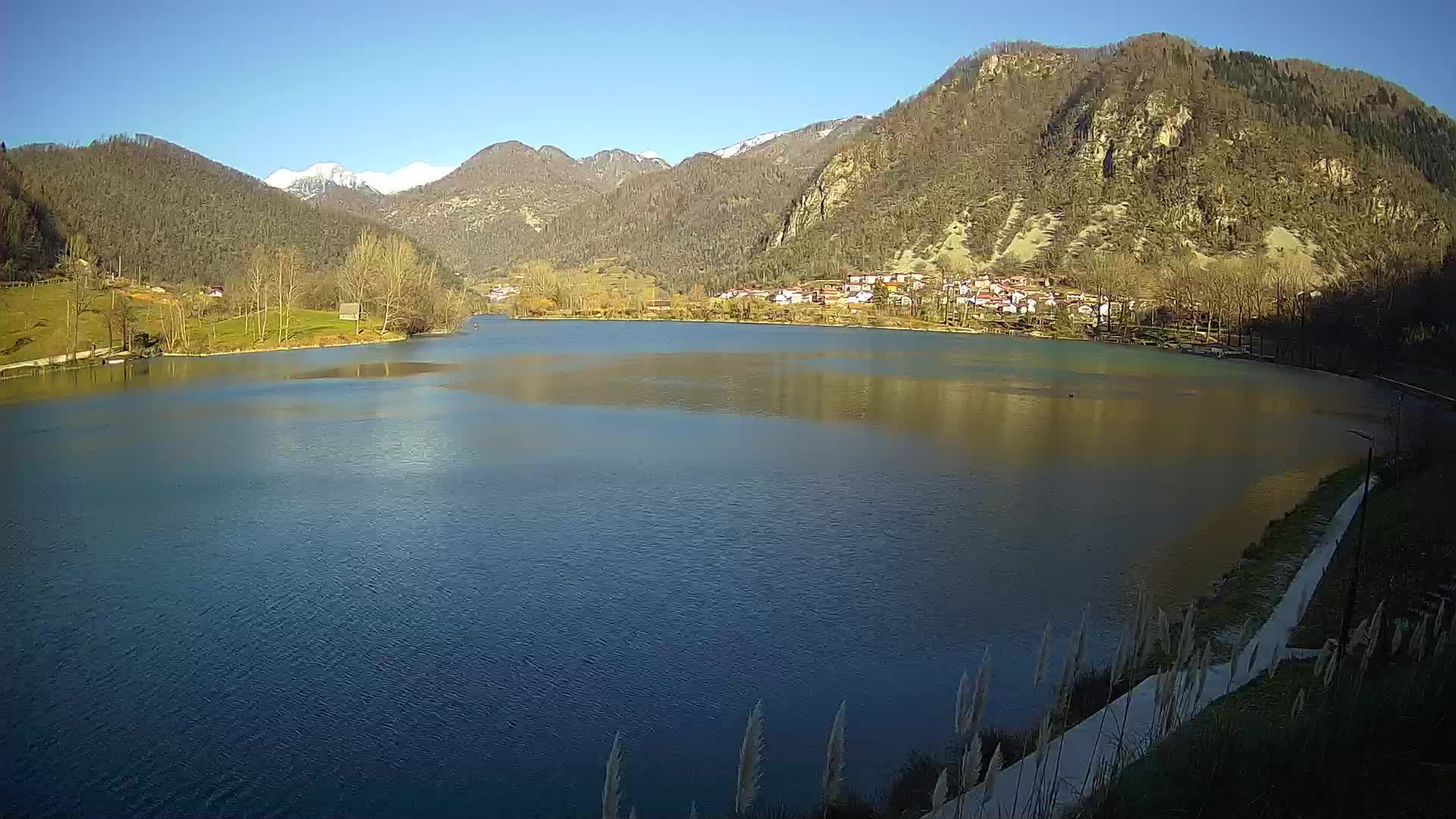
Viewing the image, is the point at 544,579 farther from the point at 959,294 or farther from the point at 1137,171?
the point at 1137,171

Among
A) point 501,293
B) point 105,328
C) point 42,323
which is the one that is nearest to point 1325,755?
point 42,323

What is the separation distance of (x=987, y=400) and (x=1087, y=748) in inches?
1068

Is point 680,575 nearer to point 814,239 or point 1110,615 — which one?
point 1110,615

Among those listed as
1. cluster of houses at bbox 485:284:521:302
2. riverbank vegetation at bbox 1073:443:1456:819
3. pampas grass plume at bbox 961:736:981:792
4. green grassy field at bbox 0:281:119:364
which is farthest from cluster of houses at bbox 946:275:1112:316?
pampas grass plume at bbox 961:736:981:792

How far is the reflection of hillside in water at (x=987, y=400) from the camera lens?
2527 centimetres

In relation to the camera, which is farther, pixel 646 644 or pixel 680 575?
pixel 680 575

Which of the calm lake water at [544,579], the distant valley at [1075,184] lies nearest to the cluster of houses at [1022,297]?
the distant valley at [1075,184]

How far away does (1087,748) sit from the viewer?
731 cm

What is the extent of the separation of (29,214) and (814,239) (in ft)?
339

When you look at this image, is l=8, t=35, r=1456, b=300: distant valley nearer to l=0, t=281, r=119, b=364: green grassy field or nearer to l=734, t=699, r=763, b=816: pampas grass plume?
l=0, t=281, r=119, b=364: green grassy field

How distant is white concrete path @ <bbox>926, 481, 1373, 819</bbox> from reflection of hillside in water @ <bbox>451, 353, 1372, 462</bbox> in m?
13.1

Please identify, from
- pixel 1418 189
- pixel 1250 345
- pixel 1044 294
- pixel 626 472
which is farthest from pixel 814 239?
pixel 626 472

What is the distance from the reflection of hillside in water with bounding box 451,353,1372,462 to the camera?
25.3 meters

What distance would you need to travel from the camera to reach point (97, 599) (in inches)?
472
